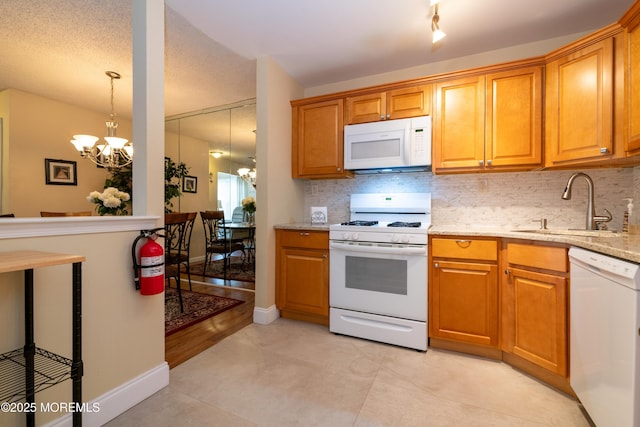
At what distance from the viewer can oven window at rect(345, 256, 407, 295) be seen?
2.20 metres

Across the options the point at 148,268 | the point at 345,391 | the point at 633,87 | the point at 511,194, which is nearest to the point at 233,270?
the point at 148,268

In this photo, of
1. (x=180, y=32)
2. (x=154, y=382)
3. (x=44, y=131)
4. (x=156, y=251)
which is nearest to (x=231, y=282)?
(x=154, y=382)

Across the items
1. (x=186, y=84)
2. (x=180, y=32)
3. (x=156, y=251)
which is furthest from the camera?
(x=186, y=84)

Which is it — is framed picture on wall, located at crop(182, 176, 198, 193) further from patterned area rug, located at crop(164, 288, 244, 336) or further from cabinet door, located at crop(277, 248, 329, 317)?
cabinet door, located at crop(277, 248, 329, 317)

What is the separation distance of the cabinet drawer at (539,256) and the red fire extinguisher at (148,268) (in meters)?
2.28

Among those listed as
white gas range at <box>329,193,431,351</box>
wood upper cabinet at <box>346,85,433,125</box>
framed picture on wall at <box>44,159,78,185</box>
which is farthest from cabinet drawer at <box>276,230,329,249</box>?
framed picture on wall at <box>44,159,78,185</box>

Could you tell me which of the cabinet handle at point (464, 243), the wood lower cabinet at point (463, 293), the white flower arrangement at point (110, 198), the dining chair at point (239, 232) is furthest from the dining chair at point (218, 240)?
the cabinet handle at point (464, 243)

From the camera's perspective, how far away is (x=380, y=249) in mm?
2236

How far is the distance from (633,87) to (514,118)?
2.10 ft

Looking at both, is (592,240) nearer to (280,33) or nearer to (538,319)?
(538,319)

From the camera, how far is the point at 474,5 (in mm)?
1931

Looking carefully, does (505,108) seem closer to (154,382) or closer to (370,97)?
(370,97)

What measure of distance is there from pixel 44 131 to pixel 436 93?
16.8 ft

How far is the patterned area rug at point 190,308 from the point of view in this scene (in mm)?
2602
